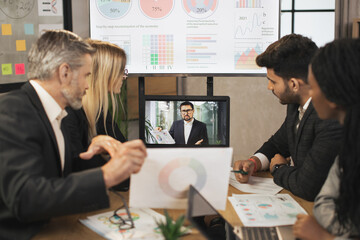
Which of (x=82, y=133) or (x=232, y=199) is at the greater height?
(x=82, y=133)

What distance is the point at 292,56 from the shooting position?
1972 millimetres

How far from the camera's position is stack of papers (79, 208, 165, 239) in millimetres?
1324

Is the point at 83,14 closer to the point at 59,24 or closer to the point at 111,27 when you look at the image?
the point at 59,24

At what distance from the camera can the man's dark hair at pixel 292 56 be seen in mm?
1943

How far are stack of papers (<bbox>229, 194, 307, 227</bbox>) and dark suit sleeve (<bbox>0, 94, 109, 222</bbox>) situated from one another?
539 mm

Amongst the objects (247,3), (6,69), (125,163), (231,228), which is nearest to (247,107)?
(247,3)

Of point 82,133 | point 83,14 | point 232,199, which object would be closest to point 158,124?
point 82,133

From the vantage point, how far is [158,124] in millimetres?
2576

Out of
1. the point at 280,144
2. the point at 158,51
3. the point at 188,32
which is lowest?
the point at 280,144

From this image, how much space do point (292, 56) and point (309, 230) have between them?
95 cm

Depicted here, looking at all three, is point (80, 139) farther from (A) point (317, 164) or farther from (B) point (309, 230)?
(B) point (309, 230)

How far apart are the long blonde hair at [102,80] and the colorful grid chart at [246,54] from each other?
3.01ft

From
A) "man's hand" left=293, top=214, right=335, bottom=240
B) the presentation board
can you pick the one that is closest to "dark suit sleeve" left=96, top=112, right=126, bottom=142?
the presentation board

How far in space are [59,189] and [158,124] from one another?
1365 mm
